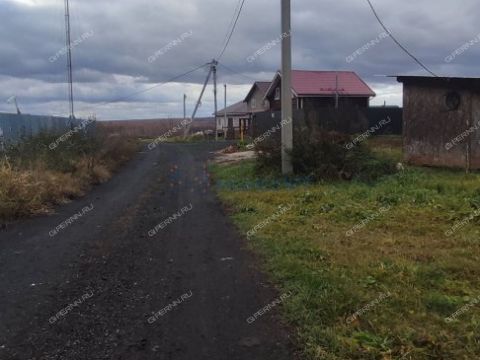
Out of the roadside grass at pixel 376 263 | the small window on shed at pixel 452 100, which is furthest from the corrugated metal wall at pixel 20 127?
the small window on shed at pixel 452 100

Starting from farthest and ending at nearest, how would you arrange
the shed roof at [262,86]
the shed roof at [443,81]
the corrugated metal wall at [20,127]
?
the shed roof at [262,86]
the corrugated metal wall at [20,127]
the shed roof at [443,81]

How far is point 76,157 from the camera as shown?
18.3 m

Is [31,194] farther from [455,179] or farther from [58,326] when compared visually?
[455,179]

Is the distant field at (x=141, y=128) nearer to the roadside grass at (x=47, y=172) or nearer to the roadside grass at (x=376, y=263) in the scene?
the roadside grass at (x=47, y=172)

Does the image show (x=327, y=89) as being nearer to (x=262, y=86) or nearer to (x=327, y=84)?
(x=327, y=84)

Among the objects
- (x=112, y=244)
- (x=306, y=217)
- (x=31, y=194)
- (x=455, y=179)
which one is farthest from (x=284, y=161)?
(x=112, y=244)

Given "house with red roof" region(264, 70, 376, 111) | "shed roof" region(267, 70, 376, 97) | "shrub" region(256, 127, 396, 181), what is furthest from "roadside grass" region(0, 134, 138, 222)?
"shed roof" region(267, 70, 376, 97)

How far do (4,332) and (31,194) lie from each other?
7.59 meters

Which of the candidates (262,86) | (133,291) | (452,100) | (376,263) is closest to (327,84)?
(262,86)

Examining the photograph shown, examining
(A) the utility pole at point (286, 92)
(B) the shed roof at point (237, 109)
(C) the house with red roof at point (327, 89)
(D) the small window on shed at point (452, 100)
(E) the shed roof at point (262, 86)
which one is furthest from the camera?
(B) the shed roof at point (237, 109)

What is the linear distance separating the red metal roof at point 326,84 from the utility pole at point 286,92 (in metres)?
28.8

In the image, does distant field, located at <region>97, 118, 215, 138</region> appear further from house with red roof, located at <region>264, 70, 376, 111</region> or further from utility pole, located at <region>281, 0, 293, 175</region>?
house with red roof, located at <region>264, 70, 376, 111</region>

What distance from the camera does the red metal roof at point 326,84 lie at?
148 ft

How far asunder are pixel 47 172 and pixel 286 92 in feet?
21.8
